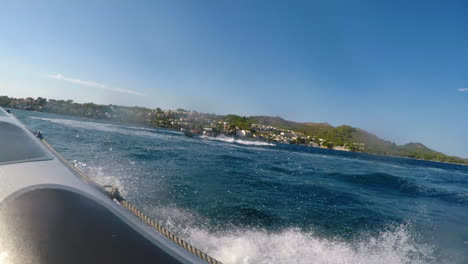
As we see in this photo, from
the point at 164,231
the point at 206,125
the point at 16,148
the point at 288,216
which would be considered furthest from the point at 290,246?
the point at 206,125

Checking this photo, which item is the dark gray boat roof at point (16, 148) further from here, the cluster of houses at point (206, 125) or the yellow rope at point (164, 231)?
the cluster of houses at point (206, 125)

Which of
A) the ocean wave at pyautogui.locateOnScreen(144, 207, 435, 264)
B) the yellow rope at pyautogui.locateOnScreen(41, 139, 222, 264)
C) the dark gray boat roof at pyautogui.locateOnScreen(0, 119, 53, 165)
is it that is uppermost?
the dark gray boat roof at pyautogui.locateOnScreen(0, 119, 53, 165)

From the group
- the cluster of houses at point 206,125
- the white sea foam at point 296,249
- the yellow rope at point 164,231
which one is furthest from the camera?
the cluster of houses at point 206,125

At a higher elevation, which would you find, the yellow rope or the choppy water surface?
the yellow rope

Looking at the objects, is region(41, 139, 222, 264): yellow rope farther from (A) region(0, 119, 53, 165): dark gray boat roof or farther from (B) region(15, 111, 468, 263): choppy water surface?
(B) region(15, 111, 468, 263): choppy water surface

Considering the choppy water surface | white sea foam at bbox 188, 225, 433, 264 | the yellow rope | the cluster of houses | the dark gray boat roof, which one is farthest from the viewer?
the cluster of houses

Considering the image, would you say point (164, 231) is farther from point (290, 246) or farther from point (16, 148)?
point (290, 246)

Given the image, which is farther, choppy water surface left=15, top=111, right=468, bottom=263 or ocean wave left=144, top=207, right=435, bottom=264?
choppy water surface left=15, top=111, right=468, bottom=263

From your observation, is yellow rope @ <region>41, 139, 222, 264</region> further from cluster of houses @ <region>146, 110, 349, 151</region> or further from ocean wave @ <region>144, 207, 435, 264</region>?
cluster of houses @ <region>146, 110, 349, 151</region>

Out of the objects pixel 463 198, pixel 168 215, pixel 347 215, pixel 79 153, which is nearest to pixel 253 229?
pixel 168 215

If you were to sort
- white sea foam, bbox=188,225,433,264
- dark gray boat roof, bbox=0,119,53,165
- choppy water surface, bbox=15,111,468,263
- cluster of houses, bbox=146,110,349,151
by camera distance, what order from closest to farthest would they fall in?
1. dark gray boat roof, bbox=0,119,53,165
2. white sea foam, bbox=188,225,433,264
3. choppy water surface, bbox=15,111,468,263
4. cluster of houses, bbox=146,110,349,151

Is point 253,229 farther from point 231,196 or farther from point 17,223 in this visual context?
point 17,223

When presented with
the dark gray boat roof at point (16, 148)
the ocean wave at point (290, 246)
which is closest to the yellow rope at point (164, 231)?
the dark gray boat roof at point (16, 148)

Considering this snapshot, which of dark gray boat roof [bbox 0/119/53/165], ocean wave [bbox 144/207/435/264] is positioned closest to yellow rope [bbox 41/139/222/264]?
dark gray boat roof [bbox 0/119/53/165]
